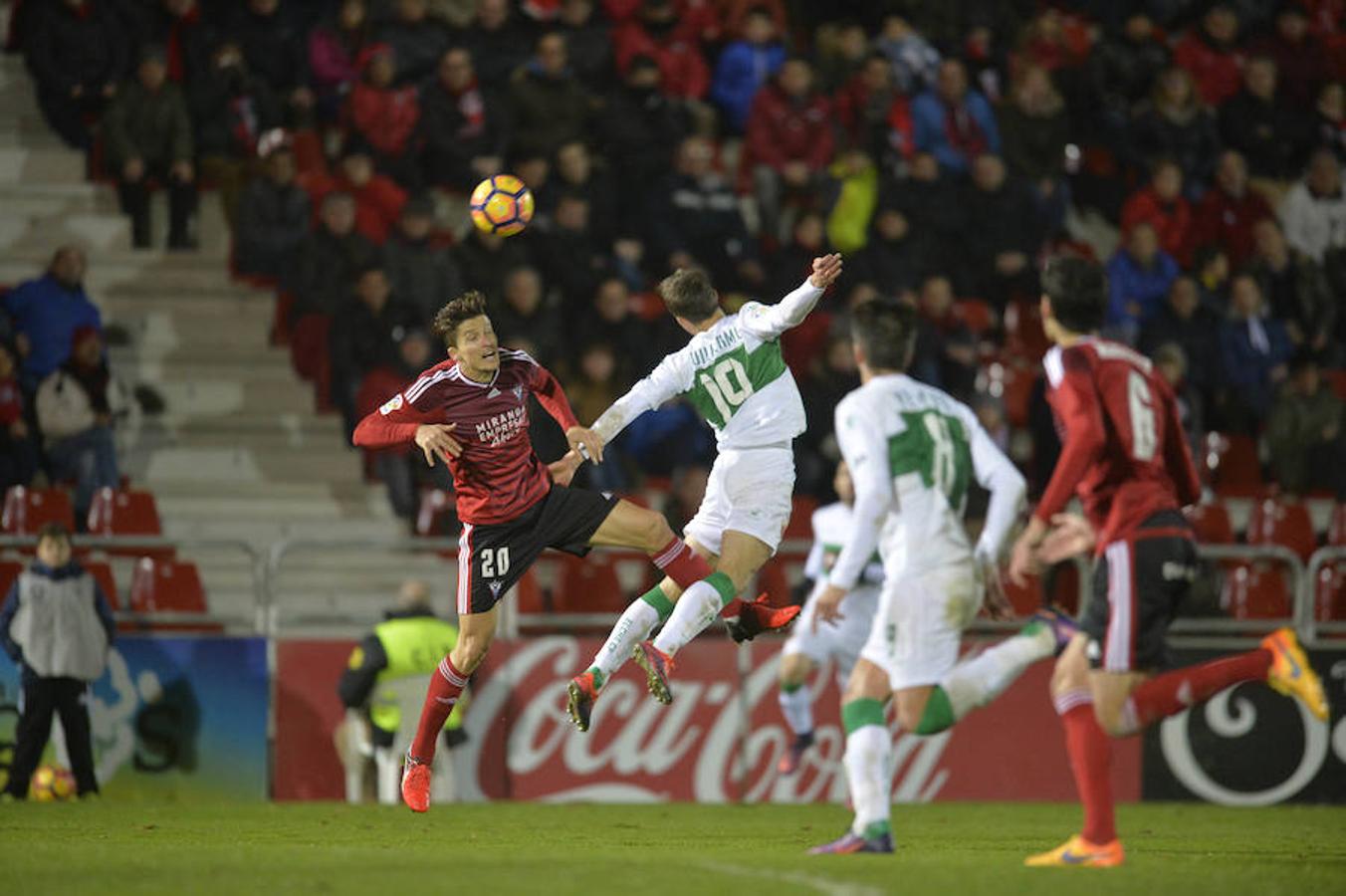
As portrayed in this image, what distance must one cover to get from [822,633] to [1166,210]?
7564 mm

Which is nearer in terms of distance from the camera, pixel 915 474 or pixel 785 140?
pixel 915 474

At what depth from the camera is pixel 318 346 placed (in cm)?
1802

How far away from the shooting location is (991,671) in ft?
31.0

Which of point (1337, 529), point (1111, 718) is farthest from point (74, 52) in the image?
point (1111, 718)

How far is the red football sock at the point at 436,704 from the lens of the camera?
1195 cm

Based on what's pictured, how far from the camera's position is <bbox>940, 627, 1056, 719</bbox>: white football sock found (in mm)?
9219

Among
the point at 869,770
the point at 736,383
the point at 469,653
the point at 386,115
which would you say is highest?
the point at 386,115

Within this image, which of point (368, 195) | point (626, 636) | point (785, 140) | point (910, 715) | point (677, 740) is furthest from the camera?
point (785, 140)

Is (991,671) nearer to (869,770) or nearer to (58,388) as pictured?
(869,770)

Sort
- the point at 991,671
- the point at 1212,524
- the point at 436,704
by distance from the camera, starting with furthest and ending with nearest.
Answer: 1. the point at 1212,524
2. the point at 436,704
3. the point at 991,671

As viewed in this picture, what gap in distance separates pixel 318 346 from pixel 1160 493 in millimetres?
10430

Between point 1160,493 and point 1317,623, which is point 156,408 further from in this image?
point 1160,493

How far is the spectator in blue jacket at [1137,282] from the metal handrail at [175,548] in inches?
332

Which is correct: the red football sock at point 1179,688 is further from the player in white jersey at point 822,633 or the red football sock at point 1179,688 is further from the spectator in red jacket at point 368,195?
the spectator in red jacket at point 368,195
